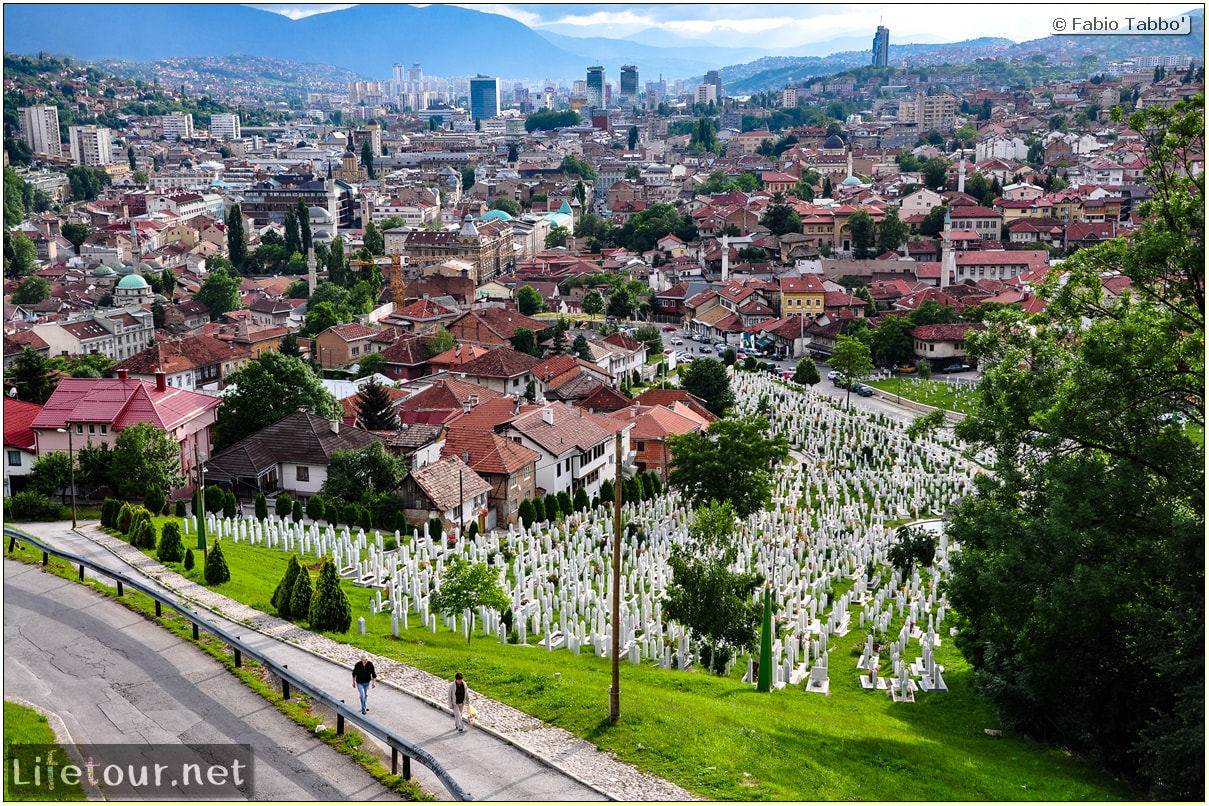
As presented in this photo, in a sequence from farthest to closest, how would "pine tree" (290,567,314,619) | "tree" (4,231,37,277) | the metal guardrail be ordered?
1. "tree" (4,231,37,277)
2. "pine tree" (290,567,314,619)
3. the metal guardrail

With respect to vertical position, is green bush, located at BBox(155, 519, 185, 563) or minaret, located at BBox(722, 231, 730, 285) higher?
minaret, located at BBox(722, 231, 730, 285)

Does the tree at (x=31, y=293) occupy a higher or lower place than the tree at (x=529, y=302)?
higher

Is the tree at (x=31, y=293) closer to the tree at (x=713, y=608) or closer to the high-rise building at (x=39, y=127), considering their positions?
the tree at (x=713, y=608)

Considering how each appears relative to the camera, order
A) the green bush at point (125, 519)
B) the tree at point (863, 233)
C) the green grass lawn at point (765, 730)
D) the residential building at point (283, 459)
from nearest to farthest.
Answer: the green grass lawn at point (765, 730) → the green bush at point (125, 519) → the residential building at point (283, 459) → the tree at point (863, 233)

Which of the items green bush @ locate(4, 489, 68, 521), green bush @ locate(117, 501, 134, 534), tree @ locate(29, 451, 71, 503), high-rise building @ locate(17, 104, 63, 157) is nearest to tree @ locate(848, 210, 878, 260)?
tree @ locate(29, 451, 71, 503)

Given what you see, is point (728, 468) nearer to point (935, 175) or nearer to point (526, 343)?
point (526, 343)

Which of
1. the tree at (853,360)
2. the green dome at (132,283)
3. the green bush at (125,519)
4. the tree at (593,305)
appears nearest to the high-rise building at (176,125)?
the green dome at (132,283)

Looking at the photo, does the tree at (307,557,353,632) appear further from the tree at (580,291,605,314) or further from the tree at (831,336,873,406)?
the tree at (580,291,605,314)

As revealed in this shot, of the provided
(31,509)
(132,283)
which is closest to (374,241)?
(132,283)
